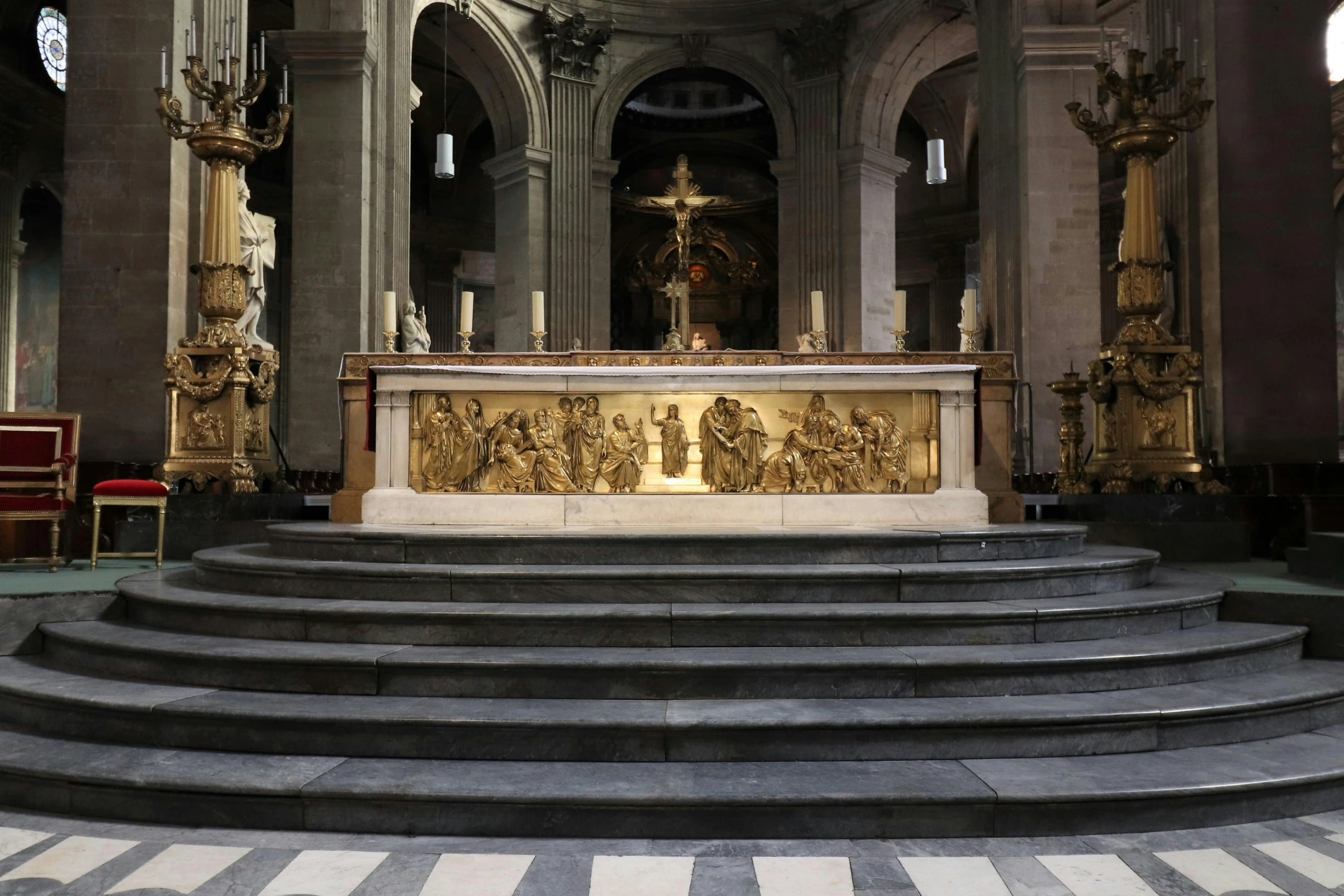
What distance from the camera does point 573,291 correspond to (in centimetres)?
→ 1891

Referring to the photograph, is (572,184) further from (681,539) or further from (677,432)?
(681,539)

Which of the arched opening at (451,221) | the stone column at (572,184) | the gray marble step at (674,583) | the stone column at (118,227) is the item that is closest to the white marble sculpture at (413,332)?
the stone column at (118,227)

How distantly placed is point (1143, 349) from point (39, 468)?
7887mm

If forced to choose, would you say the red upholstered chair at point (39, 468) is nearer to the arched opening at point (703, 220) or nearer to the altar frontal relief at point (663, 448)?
the altar frontal relief at point (663, 448)

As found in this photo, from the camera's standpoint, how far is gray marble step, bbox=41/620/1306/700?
395 centimetres

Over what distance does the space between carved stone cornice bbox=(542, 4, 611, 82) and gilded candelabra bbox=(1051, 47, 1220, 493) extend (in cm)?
1281

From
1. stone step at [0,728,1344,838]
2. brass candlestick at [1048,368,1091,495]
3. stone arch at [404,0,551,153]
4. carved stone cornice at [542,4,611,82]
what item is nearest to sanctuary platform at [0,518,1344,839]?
stone step at [0,728,1344,838]

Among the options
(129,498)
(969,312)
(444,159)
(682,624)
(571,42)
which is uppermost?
(571,42)

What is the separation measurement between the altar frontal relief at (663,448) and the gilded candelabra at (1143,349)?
1909 mm

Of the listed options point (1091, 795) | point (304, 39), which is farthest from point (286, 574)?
point (304, 39)

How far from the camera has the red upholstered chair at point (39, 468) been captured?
6188 millimetres

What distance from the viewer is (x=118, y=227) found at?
8969 millimetres

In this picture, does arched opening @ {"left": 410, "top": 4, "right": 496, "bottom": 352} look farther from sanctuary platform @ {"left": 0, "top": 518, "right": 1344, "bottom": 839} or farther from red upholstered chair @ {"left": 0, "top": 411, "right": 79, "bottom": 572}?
sanctuary platform @ {"left": 0, "top": 518, "right": 1344, "bottom": 839}

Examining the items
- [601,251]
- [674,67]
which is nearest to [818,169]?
[674,67]
